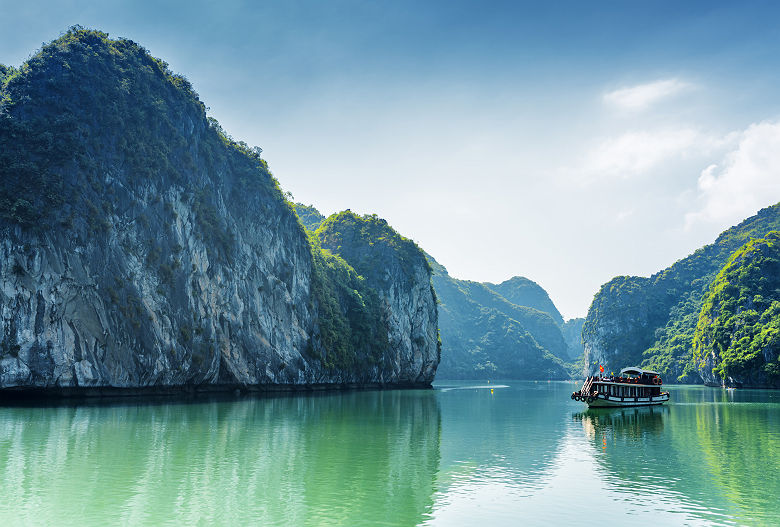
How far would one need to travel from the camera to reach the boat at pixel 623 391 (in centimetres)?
5350

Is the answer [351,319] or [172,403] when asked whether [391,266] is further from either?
[172,403]

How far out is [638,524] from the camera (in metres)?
14.3

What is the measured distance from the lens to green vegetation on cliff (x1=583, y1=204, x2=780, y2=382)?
167000mm

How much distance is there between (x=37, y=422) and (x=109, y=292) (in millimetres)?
20119

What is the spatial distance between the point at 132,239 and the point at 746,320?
105266mm

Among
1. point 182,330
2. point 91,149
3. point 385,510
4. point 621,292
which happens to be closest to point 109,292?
point 182,330

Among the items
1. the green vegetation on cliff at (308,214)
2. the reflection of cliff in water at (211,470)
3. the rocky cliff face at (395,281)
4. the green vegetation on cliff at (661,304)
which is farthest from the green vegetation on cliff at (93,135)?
the green vegetation on cliff at (661,304)

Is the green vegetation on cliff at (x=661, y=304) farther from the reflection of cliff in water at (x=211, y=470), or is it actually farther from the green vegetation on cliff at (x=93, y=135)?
the reflection of cliff in water at (x=211, y=470)

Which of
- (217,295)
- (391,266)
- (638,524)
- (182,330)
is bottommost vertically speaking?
(638,524)

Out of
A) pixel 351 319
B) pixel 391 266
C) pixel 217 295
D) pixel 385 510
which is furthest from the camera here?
pixel 391 266

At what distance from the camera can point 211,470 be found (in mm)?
19625

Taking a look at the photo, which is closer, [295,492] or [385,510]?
[385,510]

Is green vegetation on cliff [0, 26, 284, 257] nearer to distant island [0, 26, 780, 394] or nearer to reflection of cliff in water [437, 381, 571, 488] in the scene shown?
distant island [0, 26, 780, 394]

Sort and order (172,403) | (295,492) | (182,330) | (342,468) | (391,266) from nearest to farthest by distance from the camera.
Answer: (295,492) → (342,468) → (172,403) → (182,330) → (391,266)
